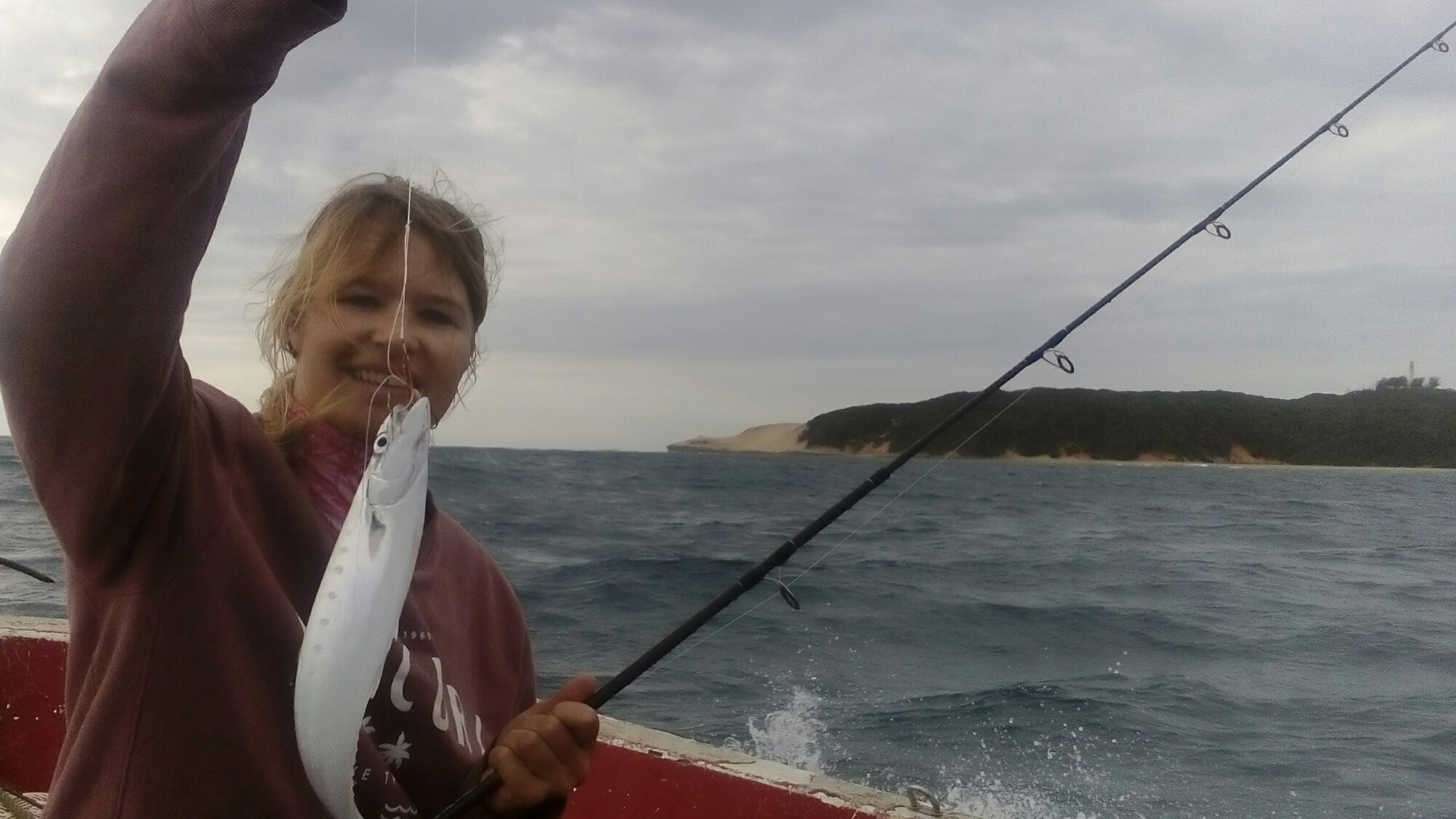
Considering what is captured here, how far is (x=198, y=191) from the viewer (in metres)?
1.04

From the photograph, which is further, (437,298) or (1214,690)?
(1214,690)

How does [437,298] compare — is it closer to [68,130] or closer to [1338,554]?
[68,130]

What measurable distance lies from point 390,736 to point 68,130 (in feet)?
2.95

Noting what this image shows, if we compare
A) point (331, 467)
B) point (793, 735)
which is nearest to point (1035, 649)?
point (793, 735)

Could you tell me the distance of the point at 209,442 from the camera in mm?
1212

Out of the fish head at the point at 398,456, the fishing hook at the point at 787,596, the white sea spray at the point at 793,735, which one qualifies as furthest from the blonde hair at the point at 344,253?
the white sea spray at the point at 793,735

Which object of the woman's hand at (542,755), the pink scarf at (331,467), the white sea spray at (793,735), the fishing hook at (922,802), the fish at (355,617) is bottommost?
the white sea spray at (793,735)

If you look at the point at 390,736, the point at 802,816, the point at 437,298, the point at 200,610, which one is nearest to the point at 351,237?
the point at 437,298

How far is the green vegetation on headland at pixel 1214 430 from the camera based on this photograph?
4794cm

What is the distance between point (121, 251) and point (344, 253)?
1.70 ft

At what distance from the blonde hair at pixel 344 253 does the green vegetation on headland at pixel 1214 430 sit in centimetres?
4386

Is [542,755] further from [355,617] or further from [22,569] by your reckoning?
[22,569]

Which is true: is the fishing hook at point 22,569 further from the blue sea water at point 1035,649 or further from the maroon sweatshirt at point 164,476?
the maroon sweatshirt at point 164,476

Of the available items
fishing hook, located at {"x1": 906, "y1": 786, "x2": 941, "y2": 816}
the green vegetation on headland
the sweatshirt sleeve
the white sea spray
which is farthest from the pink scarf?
the green vegetation on headland
